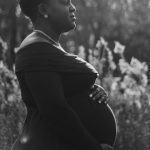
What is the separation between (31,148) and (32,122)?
126 millimetres

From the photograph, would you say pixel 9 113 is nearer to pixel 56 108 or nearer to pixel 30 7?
pixel 30 7

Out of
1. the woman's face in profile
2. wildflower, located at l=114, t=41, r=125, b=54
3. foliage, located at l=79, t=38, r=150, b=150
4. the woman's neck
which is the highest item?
the woman's face in profile

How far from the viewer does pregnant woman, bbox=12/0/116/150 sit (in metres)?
2.35

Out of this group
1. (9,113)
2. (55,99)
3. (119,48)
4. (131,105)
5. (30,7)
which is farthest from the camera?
(119,48)

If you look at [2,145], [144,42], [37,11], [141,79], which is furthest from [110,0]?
[37,11]

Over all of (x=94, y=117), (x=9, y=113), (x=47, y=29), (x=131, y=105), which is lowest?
(x=131, y=105)

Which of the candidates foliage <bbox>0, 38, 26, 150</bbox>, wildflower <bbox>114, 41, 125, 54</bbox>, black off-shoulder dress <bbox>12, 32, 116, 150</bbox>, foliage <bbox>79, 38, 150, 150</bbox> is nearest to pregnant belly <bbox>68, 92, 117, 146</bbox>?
black off-shoulder dress <bbox>12, 32, 116, 150</bbox>

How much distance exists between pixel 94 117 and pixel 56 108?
299 mm

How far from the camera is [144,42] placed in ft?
76.1

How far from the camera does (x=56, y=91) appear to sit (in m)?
2.34

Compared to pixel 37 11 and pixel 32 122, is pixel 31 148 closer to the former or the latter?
pixel 32 122

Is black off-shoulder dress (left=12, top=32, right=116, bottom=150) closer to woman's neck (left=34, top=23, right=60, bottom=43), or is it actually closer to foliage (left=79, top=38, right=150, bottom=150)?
woman's neck (left=34, top=23, right=60, bottom=43)

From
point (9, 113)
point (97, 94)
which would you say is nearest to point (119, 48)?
point (9, 113)

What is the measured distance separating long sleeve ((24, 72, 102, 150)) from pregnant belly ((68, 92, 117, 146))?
11 centimetres
